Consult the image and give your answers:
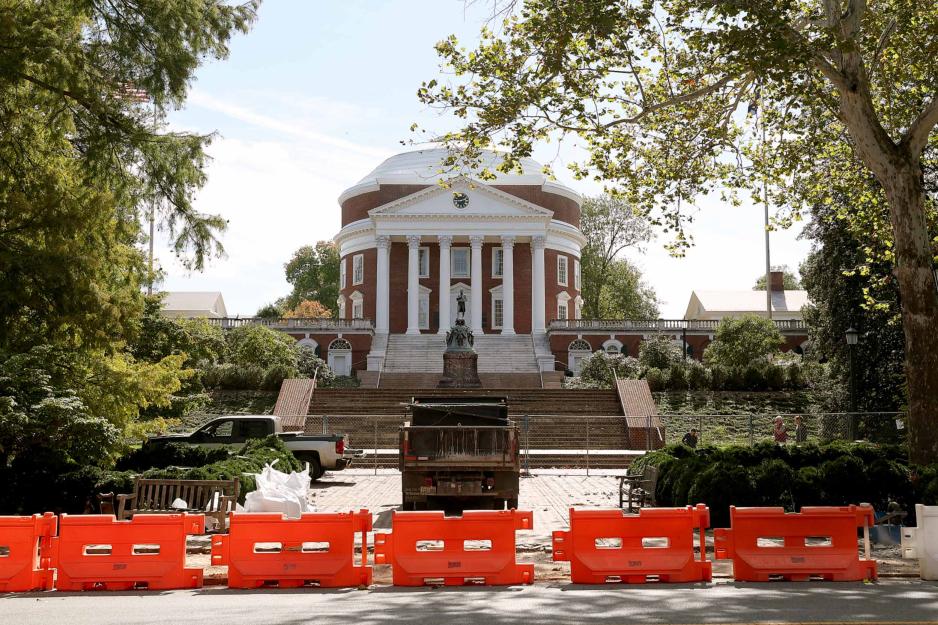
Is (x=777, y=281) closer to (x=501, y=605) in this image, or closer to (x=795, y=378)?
(x=795, y=378)

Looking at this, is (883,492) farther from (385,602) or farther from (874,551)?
(385,602)

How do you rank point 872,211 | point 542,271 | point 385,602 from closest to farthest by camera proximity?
point 385,602, point 872,211, point 542,271

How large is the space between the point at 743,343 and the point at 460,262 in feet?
76.1

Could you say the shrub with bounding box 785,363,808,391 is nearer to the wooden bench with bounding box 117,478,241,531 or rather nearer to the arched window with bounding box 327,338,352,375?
the arched window with bounding box 327,338,352,375

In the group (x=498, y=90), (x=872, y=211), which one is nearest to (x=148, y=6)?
(x=498, y=90)

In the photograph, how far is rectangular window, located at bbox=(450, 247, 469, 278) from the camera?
217 feet

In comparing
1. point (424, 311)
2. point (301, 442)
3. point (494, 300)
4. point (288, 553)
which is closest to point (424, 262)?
point (424, 311)

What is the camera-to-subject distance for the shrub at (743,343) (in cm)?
4875

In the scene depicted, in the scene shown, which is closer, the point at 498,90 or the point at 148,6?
the point at 148,6

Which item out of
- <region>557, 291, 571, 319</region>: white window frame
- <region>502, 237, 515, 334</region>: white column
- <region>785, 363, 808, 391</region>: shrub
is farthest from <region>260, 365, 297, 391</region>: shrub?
<region>557, 291, 571, 319</region>: white window frame

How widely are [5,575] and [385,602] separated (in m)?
3.92

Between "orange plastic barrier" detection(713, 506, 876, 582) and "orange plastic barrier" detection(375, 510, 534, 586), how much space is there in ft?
7.29

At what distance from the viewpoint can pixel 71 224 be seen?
1427cm

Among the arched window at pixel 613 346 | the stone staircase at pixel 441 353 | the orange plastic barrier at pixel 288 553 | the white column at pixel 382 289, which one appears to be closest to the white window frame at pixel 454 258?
the white column at pixel 382 289
